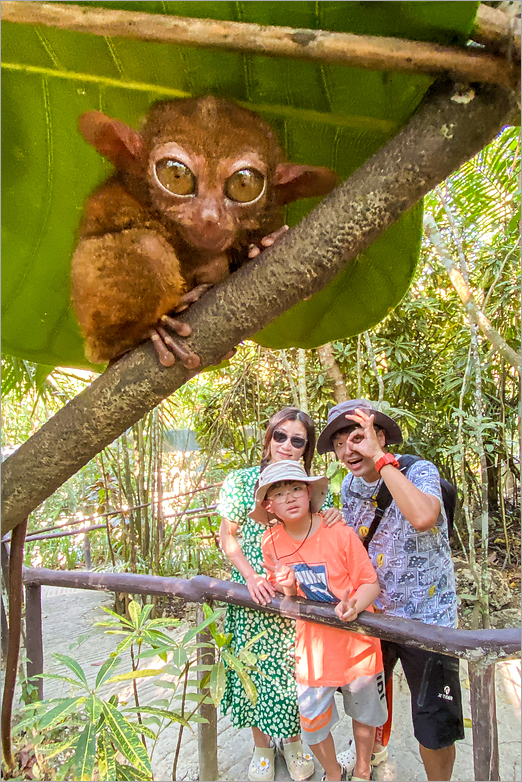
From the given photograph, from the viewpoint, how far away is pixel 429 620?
3.36ft

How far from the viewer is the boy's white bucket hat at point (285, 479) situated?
3.37 ft

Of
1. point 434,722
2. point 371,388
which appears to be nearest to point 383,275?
point 434,722

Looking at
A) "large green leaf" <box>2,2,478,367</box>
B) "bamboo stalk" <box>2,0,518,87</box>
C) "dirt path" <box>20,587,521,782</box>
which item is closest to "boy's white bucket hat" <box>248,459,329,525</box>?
"dirt path" <box>20,587,521,782</box>

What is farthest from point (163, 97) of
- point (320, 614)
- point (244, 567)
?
point (244, 567)

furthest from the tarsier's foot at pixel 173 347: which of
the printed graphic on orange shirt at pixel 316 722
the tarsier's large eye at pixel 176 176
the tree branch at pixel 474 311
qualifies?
the tree branch at pixel 474 311

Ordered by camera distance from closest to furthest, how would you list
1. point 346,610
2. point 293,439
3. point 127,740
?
point 127,740 → point 346,610 → point 293,439

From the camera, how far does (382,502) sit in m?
1.08

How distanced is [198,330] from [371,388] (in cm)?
226

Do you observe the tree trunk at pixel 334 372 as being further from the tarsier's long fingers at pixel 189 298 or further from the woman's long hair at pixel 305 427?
the tarsier's long fingers at pixel 189 298

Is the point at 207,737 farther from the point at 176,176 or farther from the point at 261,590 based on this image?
the point at 176,176

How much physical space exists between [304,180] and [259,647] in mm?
1170

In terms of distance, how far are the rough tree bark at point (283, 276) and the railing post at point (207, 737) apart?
0.95 meters

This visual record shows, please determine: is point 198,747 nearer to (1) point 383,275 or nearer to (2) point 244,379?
(1) point 383,275

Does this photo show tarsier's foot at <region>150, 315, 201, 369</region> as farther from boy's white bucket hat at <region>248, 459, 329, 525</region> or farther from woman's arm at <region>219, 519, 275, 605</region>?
woman's arm at <region>219, 519, 275, 605</region>
